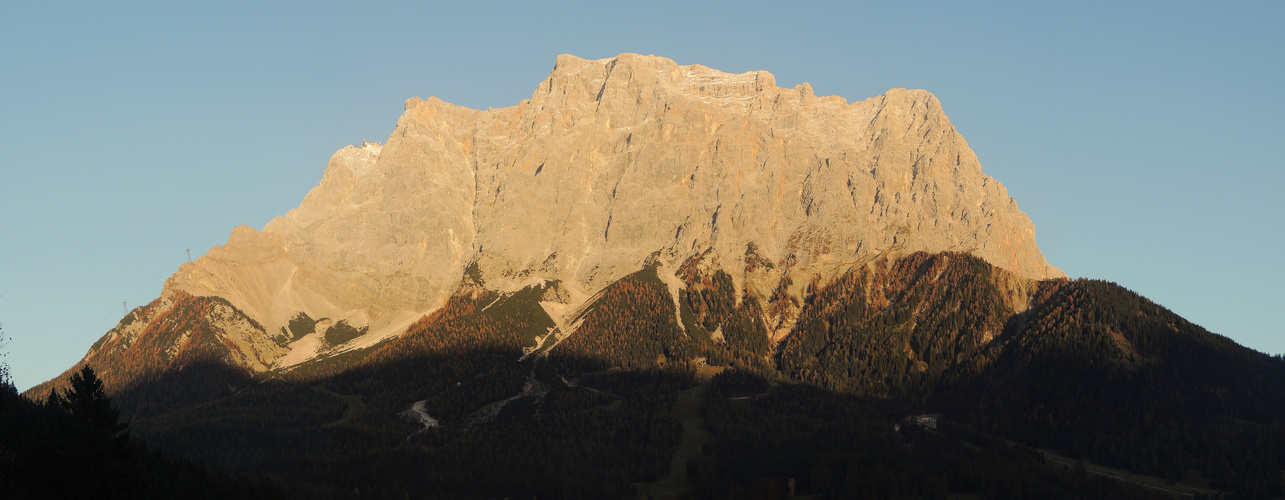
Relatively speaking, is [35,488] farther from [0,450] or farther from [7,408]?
[7,408]

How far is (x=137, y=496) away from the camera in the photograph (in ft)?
360

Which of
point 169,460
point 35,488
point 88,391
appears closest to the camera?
point 35,488

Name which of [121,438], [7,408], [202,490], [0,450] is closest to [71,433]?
[121,438]

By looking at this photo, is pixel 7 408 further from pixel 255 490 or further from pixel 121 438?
pixel 121 438

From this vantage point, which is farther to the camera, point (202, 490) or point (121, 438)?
point (202, 490)

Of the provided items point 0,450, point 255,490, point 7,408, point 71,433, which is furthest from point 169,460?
point 71,433

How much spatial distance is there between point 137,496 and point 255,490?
59995 mm

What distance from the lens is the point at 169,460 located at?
166875mm

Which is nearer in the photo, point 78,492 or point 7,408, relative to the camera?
point 78,492

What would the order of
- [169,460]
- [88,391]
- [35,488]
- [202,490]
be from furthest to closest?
[169,460] < [202,490] < [88,391] < [35,488]

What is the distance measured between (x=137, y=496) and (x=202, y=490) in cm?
3732

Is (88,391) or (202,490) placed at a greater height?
(88,391)

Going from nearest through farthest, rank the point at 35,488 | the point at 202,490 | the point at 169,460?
1. the point at 35,488
2. the point at 202,490
3. the point at 169,460

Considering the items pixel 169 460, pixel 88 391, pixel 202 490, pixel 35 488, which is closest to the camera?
pixel 35 488
